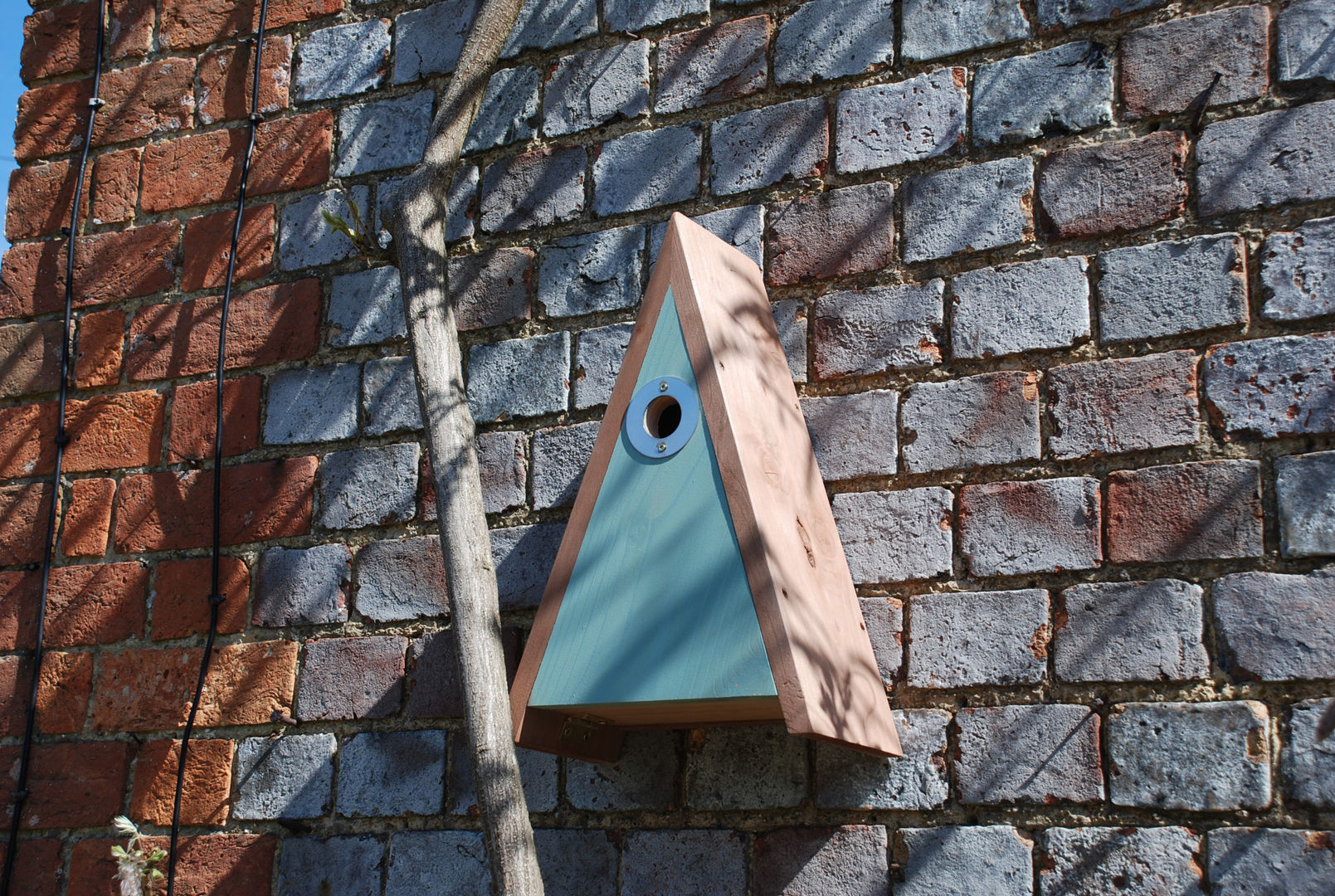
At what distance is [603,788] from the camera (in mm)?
2148

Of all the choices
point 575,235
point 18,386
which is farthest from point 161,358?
point 575,235

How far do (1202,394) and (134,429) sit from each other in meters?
2.23

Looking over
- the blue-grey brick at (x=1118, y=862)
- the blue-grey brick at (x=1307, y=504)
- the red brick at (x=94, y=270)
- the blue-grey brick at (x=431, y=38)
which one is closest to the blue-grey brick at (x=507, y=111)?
the blue-grey brick at (x=431, y=38)

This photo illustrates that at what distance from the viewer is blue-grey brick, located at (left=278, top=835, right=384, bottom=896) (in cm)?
226

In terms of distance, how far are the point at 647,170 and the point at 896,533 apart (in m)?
0.93

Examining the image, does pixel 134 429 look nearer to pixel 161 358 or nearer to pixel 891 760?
pixel 161 358

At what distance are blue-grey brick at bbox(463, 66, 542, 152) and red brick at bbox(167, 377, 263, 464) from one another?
2.40ft

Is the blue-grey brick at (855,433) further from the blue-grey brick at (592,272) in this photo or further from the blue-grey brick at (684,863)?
the blue-grey brick at (684,863)

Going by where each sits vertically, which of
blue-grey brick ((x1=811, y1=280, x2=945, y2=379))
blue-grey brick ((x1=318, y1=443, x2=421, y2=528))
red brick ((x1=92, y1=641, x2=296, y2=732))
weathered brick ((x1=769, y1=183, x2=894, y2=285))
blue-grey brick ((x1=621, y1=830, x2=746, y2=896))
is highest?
weathered brick ((x1=769, y1=183, x2=894, y2=285))

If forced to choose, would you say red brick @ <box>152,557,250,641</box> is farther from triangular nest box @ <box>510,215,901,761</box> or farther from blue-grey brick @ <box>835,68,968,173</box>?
blue-grey brick @ <box>835,68,968,173</box>

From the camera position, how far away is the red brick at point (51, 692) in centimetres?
257

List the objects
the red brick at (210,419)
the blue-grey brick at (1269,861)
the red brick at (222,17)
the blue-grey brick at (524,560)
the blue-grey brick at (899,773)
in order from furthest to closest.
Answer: the red brick at (222,17) → the red brick at (210,419) → the blue-grey brick at (524,560) → the blue-grey brick at (899,773) → the blue-grey brick at (1269,861)

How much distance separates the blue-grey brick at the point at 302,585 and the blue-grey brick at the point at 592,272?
2.26ft

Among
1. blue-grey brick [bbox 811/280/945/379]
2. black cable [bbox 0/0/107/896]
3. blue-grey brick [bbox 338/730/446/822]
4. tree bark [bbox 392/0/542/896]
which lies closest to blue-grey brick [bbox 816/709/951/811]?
tree bark [bbox 392/0/542/896]
